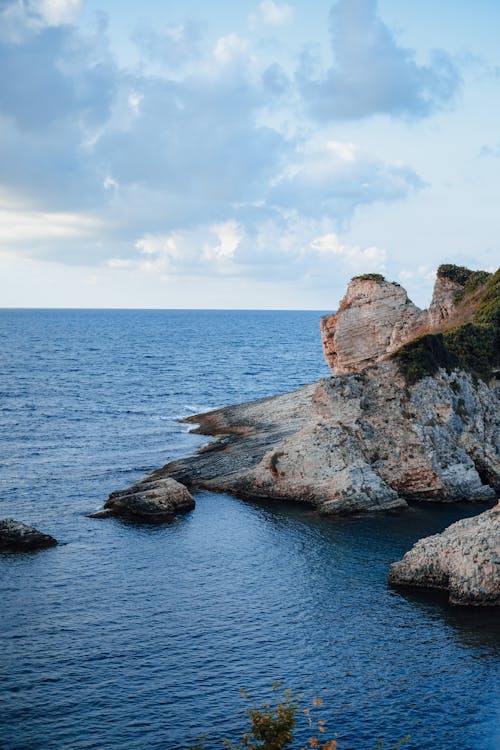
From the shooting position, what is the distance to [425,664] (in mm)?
35875

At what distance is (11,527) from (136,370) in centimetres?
11119

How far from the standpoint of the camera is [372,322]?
8312cm

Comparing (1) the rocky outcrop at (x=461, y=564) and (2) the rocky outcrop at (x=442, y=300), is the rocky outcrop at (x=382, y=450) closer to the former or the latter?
(1) the rocky outcrop at (x=461, y=564)

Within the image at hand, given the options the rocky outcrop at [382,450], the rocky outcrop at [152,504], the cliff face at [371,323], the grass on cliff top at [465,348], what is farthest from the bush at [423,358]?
the rocky outcrop at [152,504]

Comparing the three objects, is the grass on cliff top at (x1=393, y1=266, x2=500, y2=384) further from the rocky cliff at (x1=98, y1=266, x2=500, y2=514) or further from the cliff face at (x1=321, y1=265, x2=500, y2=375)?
the cliff face at (x1=321, y1=265, x2=500, y2=375)

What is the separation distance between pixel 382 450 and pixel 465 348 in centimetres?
1652

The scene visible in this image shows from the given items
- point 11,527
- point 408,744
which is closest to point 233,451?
point 11,527

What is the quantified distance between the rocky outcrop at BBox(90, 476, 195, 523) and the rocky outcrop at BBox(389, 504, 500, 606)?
20.4 meters

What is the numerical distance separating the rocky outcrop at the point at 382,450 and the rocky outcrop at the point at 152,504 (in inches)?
276

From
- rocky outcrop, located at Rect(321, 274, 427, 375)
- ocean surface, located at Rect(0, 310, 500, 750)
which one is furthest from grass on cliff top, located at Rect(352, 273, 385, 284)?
ocean surface, located at Rect(0, 310, 500, 750)

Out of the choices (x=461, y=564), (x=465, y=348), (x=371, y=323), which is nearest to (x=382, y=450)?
(x=465, y=348)

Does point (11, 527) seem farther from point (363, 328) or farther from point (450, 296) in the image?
point (450, 296)

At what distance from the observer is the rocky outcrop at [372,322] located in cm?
8256

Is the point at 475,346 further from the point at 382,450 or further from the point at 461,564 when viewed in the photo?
the point at 461,564
